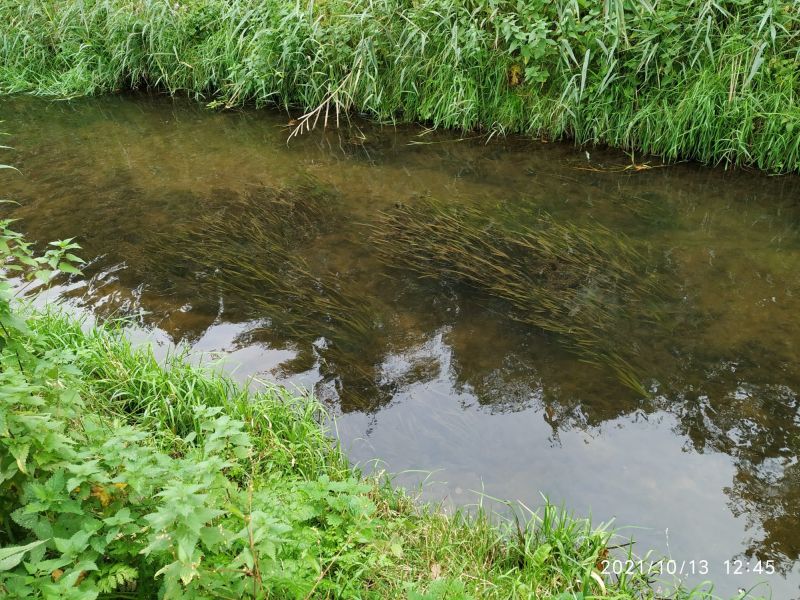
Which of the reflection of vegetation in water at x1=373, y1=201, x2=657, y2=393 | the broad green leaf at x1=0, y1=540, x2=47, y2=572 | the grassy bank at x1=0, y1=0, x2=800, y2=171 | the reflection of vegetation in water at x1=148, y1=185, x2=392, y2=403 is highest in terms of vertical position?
the grassy bank at x1=0, y1=0, x2=800, y2=171

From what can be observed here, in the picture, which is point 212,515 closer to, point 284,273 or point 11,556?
point 11,556

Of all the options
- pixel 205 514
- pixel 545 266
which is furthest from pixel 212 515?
pixel 545 266

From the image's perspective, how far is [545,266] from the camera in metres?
4.35

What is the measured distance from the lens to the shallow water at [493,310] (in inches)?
111

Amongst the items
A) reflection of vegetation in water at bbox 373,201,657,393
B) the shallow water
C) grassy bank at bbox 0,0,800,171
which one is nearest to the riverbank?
the shallow water

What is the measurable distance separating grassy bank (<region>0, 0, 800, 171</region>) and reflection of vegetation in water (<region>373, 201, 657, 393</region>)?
1.68m

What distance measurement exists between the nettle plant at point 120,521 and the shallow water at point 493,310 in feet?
3.36

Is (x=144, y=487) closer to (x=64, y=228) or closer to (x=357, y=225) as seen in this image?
(x=357, y=225)

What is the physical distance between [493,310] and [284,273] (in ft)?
4.95

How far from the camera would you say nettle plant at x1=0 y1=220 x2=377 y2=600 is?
152 cm

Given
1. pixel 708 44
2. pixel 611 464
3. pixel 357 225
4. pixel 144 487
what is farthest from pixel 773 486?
pixel 708 44

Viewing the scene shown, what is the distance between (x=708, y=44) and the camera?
5.35m

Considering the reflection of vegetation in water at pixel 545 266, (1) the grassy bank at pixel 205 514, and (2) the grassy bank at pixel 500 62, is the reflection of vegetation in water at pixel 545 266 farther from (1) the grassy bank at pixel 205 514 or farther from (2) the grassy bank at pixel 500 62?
(2) the grassy bank at pixel 500 62

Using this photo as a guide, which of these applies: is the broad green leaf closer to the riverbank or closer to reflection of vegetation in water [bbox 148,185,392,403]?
the riverbank
